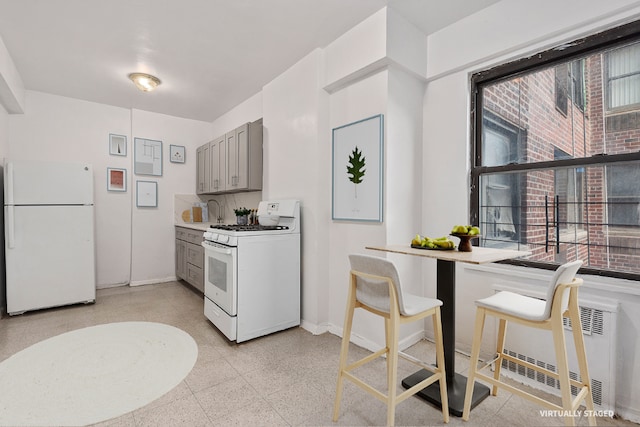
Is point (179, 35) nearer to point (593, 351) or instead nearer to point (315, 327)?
point (315, 327)

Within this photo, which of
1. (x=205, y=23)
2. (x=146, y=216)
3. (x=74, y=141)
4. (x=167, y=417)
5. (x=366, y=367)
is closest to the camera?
(x=167, y=417)

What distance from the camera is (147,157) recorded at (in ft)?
15.6

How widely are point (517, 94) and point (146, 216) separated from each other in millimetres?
4980

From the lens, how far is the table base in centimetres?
181

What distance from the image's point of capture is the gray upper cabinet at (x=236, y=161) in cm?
365

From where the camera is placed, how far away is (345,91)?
9.36 feet

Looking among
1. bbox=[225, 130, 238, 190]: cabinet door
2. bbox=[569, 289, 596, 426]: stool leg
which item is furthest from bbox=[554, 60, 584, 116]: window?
bbox=[225, 130, 238, 190]: cabinet door

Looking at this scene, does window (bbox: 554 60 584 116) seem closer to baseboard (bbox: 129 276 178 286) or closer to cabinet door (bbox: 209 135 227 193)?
cabinet door (bbox: 209 135 227 193)

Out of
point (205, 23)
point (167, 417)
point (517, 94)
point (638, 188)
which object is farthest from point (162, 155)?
point (638, 188)

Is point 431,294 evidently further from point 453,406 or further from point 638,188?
point 638,188

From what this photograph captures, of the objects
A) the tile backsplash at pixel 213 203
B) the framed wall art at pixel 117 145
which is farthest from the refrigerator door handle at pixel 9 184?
the tile backsplash at pixel 213 203

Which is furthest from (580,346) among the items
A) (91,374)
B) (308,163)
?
(91,374)

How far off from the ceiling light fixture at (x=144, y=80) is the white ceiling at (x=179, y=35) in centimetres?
8

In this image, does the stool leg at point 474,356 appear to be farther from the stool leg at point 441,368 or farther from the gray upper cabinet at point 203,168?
the gray upper cabinet at point 203,168
